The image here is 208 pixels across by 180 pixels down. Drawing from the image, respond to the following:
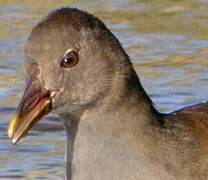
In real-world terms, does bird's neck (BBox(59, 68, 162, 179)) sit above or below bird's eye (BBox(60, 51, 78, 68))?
below

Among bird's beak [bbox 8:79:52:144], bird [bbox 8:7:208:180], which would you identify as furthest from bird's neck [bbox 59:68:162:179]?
bird's beak [bbox 8:79:52:144]

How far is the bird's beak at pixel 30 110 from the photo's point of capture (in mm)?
8180

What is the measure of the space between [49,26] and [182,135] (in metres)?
1.15

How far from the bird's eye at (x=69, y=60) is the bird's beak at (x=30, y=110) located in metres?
0.21

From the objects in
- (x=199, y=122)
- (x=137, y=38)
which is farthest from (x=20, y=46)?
(x=199, y=122)

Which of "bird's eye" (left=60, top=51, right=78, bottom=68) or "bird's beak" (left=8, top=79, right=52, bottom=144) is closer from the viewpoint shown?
"bird's beak" (left=8, top=79, right=52, bottom=144)

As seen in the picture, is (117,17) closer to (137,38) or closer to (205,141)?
(137,38)

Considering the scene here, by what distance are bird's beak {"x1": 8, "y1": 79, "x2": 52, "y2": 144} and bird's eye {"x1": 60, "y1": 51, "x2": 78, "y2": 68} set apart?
21 cm

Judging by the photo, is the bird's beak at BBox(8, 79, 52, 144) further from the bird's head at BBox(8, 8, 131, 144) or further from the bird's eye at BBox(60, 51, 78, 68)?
the bird's eye at BBox(60, 51, 78, 68)

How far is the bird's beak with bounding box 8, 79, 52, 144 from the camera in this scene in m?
8.18

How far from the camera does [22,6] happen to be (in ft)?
45.6

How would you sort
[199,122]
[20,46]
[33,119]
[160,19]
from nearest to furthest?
[33,119]
[199,122]
[20,46]
[160,19]

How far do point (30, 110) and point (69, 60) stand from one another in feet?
1.35

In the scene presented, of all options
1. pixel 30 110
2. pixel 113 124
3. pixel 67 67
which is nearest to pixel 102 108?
pixel 113 124
